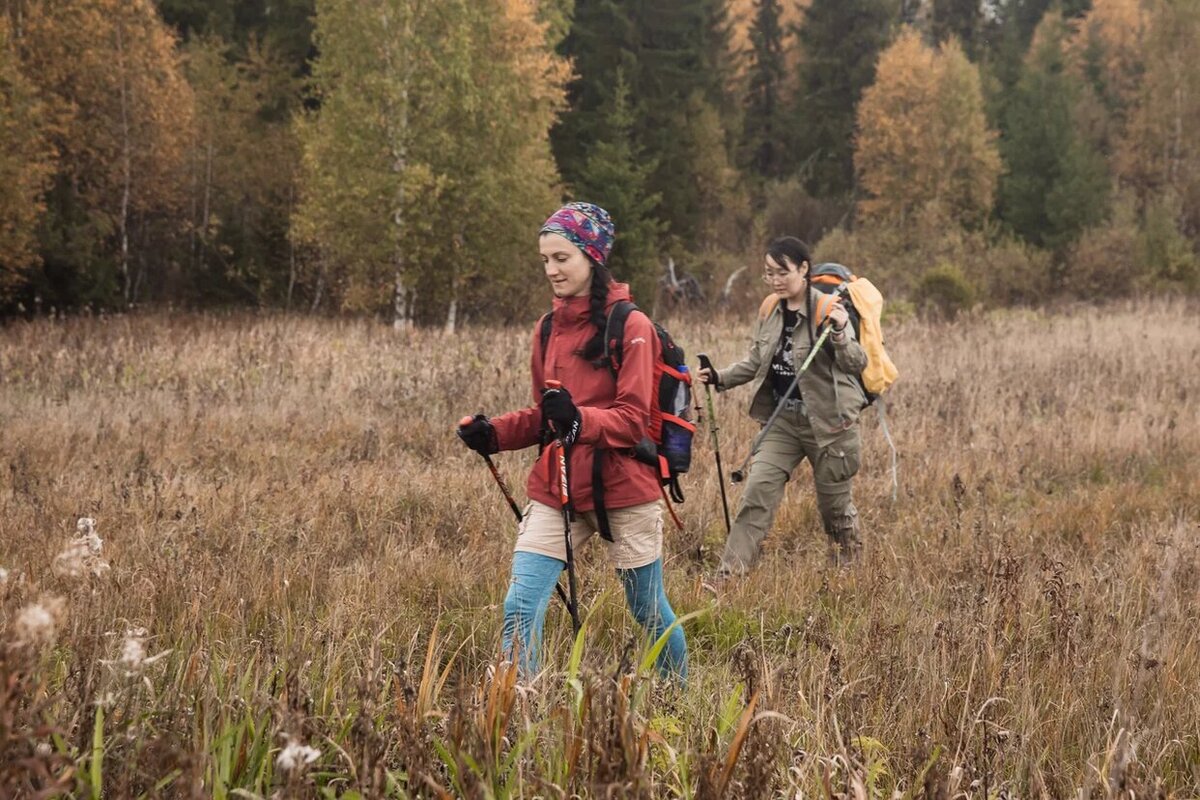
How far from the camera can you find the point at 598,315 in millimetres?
3297

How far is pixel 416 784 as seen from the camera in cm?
210

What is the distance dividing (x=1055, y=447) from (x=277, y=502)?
584 centimetres

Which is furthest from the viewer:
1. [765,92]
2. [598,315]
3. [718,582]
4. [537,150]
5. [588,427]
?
[765,92]

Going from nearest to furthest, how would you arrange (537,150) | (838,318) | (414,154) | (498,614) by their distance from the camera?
(498,614) < (838,318) < (414,154) < (537,150)

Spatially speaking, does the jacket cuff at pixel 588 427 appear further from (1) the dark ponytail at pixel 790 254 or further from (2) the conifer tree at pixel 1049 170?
(2) the conifer tree at pixel 1049 170

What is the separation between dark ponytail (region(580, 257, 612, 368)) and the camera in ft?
10.8

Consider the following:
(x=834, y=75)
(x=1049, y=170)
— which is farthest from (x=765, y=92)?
(x=1049, y=170)

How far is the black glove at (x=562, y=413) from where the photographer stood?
2.93 m

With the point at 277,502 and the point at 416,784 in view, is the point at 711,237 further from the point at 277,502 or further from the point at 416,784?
the point at 416,784

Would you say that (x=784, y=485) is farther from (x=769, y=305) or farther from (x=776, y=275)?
(x=776, y=275)

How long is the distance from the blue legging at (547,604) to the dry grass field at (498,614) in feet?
0.34

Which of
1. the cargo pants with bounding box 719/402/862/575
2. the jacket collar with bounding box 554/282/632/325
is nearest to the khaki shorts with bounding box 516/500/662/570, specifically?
the jacket collar with bounding box 554/282/632/325

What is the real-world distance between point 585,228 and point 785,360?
220cm

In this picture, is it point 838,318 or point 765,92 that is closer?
point 838,318
